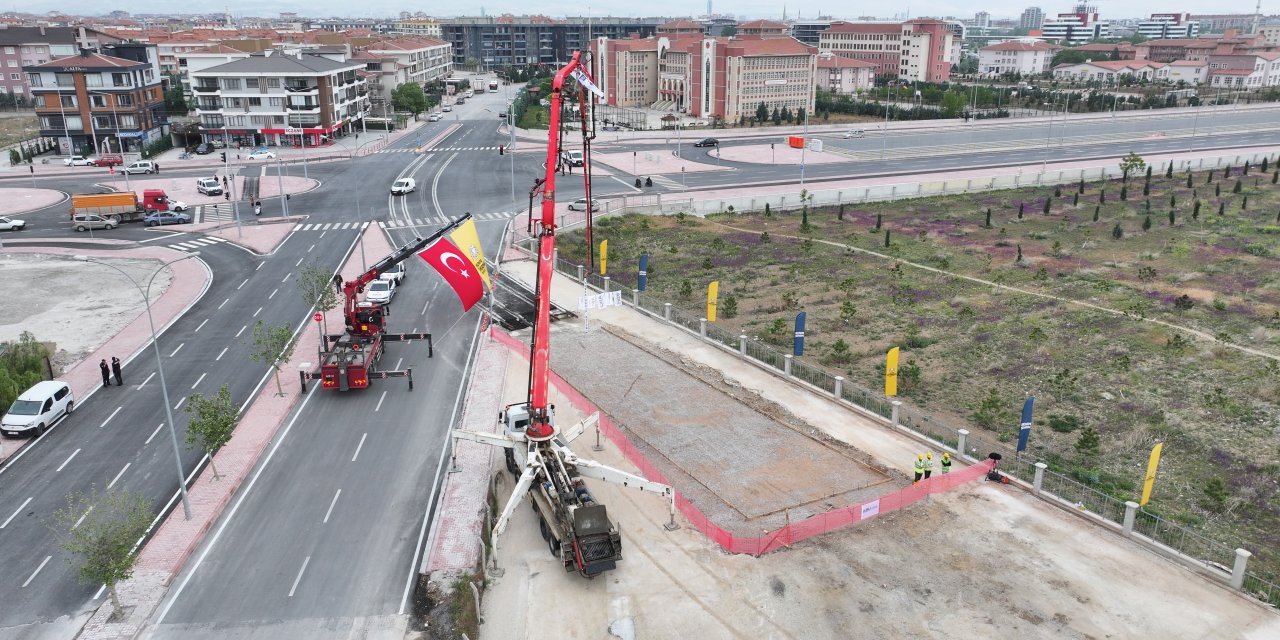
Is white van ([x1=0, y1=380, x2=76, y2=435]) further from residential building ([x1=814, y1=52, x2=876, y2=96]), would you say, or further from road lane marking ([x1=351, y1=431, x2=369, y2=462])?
residential building ([x1=814, y1=52, x2=876, y2=96])

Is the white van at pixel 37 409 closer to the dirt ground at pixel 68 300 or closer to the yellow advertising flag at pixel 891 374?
the dirt ground at pixel 68 300

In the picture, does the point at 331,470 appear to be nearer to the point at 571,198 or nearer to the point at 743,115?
the point at 571,198

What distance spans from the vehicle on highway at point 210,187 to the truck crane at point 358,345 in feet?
149

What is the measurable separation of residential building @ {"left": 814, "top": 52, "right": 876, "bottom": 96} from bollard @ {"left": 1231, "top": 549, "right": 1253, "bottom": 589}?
516 ft

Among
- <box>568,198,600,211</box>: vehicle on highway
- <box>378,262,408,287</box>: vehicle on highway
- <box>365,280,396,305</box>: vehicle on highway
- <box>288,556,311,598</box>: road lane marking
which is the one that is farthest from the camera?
<box>568,198,600,211</box>: vehicle on highway

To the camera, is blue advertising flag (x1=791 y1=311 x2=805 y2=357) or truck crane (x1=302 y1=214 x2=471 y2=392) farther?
blue advertising flag (x1=791 y1=311 x2=805 y2=357)

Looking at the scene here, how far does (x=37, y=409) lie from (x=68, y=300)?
20515 millimetres

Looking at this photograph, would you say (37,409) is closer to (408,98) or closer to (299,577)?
(299,577)

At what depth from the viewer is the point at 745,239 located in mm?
66500

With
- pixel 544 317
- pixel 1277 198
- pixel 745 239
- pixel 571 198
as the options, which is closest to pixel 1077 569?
pixel 544 317

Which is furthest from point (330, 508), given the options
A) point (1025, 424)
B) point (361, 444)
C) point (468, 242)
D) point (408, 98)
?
point (408, 98)

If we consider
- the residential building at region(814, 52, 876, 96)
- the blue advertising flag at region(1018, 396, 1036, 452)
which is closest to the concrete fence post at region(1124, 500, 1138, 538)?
the blue advertising flag at region(1018, 396, 1036, 452)

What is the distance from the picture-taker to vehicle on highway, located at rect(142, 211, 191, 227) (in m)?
70.4

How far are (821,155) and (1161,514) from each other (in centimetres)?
8362
